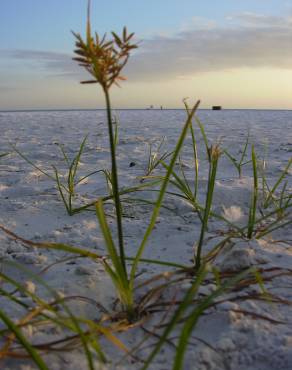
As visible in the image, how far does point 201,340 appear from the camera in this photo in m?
0.65

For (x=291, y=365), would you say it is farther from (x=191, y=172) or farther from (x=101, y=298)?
(x=191, y=172)

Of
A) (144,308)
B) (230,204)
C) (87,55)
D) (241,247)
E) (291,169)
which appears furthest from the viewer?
(291,169)

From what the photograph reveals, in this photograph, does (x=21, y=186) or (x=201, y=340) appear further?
(x=21, y=186)

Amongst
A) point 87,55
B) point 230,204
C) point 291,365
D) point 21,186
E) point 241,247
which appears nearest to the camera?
point 87,55

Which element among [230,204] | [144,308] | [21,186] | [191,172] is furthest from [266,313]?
[191,172]

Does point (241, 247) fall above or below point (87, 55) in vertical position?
below

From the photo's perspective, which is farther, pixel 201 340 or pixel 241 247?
pixel 241 247

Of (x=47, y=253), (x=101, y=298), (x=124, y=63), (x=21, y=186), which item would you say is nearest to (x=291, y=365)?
(x=101, y=298)

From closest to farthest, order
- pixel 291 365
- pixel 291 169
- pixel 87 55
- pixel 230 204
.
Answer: pixel 87 55 < pixel 291 365 < pixel 230 204 < pixel 291 169

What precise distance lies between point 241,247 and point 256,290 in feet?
0.69

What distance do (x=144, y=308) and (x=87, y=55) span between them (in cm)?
45

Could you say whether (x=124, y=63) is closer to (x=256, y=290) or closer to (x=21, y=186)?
(x=256, y=290)

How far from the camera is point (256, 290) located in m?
0.81

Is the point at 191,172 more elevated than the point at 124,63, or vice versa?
the point at 124,63
